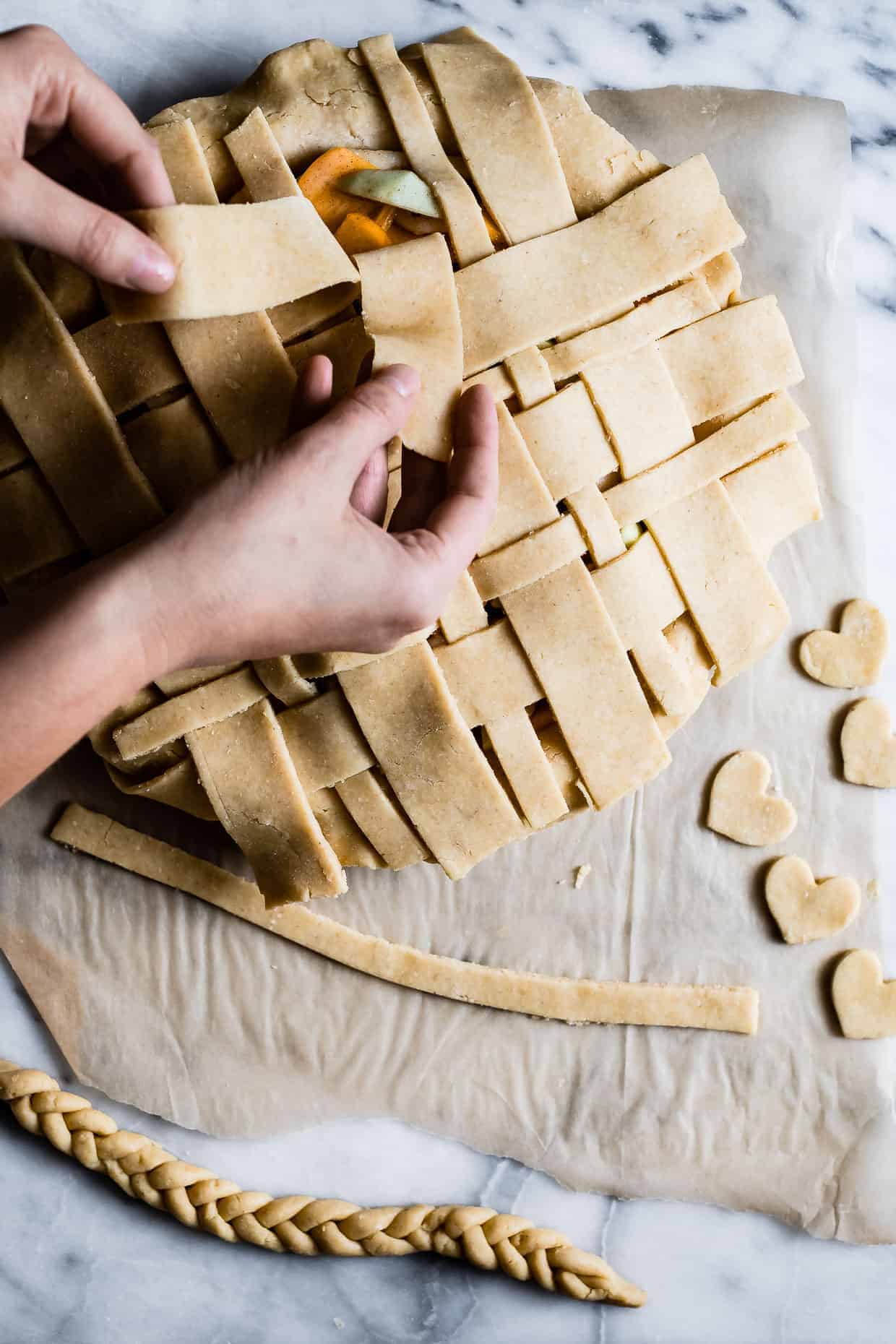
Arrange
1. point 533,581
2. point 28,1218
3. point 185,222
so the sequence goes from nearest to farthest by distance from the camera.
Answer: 1. point 185,222
2. point 533,581
3. point 28,1218

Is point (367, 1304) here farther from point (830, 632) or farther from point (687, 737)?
point (830, 632)

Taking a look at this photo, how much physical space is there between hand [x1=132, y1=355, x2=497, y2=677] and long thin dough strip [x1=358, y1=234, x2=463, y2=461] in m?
0.05

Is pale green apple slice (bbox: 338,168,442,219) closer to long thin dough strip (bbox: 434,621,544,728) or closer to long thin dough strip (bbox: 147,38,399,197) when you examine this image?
long thin dough strip (bbox: 147,38,399,197)

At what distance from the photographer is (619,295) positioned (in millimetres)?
1177

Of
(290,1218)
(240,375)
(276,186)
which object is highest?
(276,186)

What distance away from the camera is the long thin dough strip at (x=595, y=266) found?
A: 115 cm

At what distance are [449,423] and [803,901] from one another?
0.78 metres

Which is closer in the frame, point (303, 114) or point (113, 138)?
point (113, 138)

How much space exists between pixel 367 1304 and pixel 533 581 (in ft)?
→ 3.10

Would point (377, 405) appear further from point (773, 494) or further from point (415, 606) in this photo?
point (773, 494)

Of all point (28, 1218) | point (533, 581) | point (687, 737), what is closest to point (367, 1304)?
point (28, 1218)

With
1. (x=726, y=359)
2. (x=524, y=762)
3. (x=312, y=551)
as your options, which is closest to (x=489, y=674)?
(x=524, y=762)

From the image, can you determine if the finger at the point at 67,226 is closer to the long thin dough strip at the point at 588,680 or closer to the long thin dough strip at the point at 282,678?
the long thin dough strip at the point at 282,678

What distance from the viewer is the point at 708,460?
1.22m
